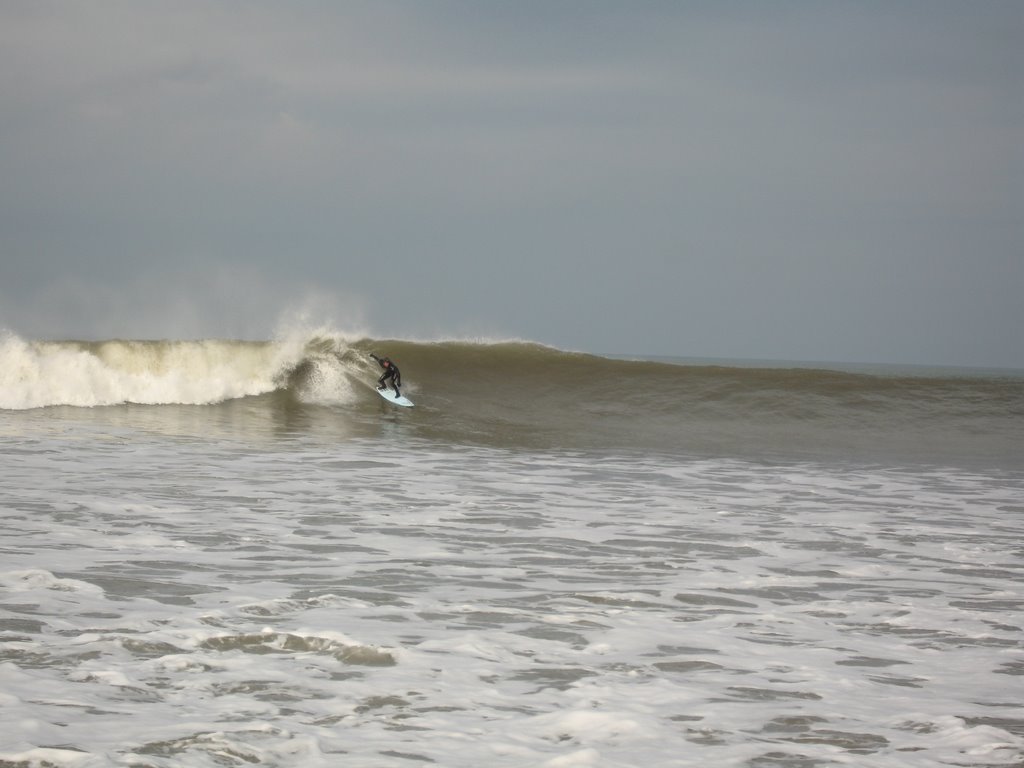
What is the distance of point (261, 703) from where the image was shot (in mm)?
3320

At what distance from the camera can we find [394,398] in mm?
19547

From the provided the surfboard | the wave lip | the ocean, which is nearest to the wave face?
the wave lip

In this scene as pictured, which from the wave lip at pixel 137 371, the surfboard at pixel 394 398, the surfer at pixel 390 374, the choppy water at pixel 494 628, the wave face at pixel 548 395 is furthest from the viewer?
the surfer at pixel 390 374

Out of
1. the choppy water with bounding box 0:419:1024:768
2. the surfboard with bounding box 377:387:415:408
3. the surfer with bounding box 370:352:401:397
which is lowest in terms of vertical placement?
the choppy water with bounding box 0:419:1024:768

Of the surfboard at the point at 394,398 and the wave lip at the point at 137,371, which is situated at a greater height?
the wave lip at the point at 137,371

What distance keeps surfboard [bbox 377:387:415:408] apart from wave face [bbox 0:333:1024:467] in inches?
10.8

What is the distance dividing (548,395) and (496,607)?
17.2 metres

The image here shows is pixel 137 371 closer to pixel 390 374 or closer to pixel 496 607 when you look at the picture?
pixel 390 374

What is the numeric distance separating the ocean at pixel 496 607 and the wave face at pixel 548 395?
2.98 metres

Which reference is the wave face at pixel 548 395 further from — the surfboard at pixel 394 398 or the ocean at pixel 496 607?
the ocean at pixel 496 607

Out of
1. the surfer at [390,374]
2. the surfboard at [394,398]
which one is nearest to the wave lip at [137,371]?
the surfer at [390,374]

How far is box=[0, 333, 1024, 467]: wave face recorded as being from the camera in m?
15.8

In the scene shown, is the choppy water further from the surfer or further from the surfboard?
the surfer

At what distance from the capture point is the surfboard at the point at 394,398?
19.2 metres
